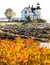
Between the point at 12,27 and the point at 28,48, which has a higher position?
the point at 28,48

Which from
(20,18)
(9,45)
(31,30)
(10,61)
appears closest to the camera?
(10,61)

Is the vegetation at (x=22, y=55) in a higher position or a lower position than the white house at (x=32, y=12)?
higher

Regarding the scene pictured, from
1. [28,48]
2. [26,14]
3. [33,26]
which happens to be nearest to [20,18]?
[26,14]

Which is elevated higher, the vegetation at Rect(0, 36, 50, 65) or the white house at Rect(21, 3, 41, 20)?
the vegetation at Rect(0, 36, 50, 65)

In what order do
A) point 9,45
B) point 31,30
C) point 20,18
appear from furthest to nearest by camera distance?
point 20,18 → point 31,30 → point 9,45

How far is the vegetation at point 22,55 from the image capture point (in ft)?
33.5

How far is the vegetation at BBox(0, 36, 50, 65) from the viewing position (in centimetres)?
1020

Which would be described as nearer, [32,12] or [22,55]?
[22,55]

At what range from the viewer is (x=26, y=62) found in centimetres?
1037

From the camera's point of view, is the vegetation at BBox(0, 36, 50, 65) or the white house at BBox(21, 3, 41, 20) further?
the white house at BBox(21, 3, 41, 20)

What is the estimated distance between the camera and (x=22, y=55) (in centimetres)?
1028

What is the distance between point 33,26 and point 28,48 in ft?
178

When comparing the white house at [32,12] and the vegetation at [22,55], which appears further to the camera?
the white house at [32,12]

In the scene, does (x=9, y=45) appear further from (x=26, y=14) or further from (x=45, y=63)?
(x=26, y=14)
